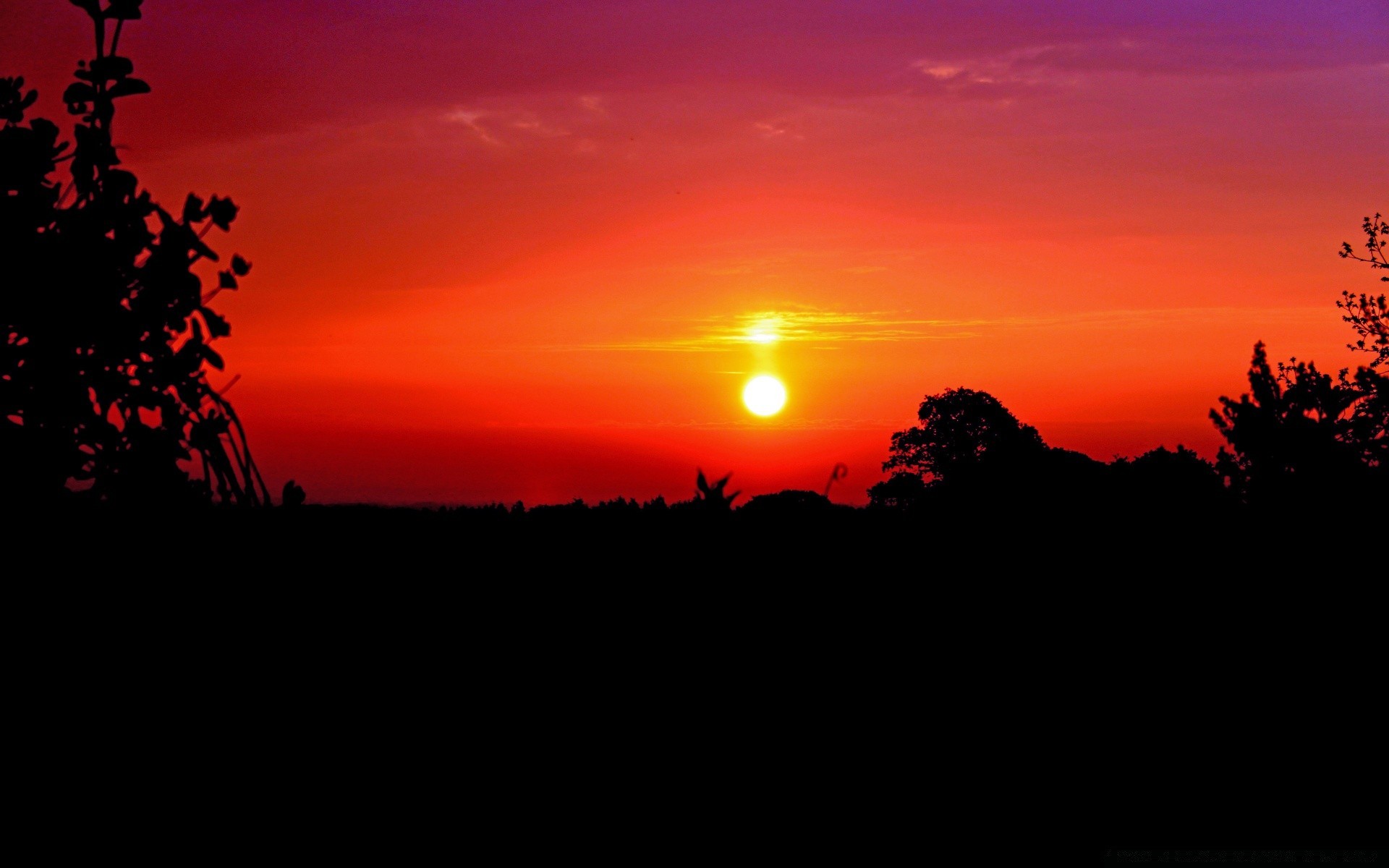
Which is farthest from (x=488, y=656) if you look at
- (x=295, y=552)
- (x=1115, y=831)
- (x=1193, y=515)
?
(x=1193, y=515)

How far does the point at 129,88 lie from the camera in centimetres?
600

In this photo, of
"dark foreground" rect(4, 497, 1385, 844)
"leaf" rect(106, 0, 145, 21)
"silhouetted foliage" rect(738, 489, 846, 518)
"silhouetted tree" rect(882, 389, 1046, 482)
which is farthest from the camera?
"silhouetted tree" rect(882, 389, 1046, 482)

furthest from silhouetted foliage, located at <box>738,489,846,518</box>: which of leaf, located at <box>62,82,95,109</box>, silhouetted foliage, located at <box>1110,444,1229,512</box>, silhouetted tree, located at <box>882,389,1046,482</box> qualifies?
silhouetted tree, located at <box>882,389,1046,482</box>

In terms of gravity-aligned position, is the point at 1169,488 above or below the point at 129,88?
below

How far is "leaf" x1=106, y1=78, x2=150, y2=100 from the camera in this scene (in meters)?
5.99

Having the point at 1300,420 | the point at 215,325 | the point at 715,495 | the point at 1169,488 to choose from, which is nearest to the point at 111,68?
the point at 215,325

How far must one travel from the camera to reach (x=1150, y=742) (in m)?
5.76

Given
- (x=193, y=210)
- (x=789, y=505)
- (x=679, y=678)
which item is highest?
(x=193, y=210)

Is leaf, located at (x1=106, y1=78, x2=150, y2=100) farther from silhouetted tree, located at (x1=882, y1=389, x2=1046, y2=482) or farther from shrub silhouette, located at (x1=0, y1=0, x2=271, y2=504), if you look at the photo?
silhouetted tree, located at (x1=882, y1=389, x2=1046, y2=482)

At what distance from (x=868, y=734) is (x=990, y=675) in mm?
825

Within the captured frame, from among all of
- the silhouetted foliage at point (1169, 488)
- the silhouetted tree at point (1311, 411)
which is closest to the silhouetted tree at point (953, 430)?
the silhouetted tree at point (1311, 411)

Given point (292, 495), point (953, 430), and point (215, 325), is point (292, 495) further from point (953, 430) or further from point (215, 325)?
point (953, 430)

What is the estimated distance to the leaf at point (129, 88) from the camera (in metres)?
5.99

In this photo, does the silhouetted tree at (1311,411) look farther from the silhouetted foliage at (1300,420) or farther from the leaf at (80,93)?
the leaf at (80,93)
